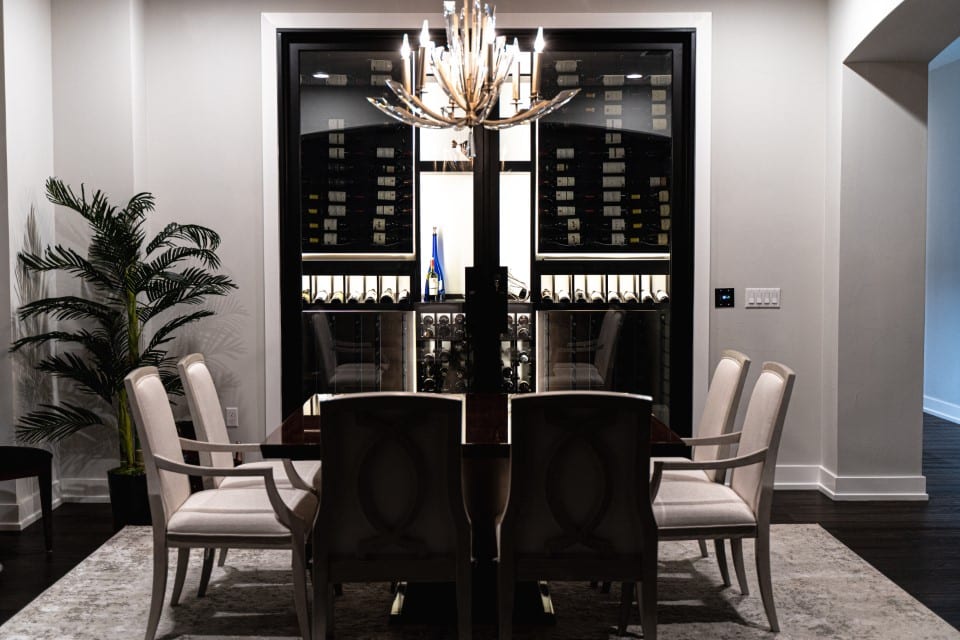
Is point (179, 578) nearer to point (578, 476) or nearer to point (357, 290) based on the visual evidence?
point (578, 476)

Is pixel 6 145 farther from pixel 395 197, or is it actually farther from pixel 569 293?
pixel 569 293

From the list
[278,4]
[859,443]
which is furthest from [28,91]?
[859,443]

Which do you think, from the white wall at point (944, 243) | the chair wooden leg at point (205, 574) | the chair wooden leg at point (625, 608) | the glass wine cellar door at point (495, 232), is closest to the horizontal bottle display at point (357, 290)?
the glass wine cellar door at point (495, 232)

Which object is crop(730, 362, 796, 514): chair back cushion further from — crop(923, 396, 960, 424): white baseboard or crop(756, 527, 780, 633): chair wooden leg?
crop(923, 396, 960, 424): white baseboard

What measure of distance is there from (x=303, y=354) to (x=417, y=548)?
2.58 metres

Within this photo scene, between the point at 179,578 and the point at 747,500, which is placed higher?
the point at 747,500

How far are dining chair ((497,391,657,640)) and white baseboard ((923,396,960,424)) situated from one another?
5.68 metres

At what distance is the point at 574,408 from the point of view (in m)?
2.44

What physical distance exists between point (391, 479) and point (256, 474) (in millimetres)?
526

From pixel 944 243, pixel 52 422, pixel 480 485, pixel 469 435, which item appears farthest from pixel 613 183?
pixel 944 243

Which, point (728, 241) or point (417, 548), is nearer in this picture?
point (417, 548)

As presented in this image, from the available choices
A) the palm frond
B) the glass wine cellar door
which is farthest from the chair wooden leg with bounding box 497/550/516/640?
the palm frond

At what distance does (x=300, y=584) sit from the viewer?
8.95ft

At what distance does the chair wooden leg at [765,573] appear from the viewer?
2943 millimetres
